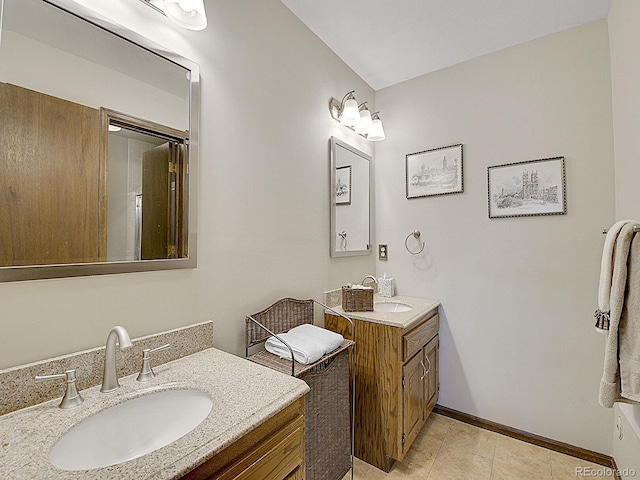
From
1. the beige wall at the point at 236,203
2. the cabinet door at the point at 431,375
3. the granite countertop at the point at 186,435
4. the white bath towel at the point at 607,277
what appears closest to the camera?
the granite countertop at the point at 186,435

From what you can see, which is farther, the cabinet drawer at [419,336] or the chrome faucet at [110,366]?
the cabinet drawer at [419,336]

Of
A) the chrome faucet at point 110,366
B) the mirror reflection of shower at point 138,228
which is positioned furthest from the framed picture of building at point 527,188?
the chrome faucet at point 110,366

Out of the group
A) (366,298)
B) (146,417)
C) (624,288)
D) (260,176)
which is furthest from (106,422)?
(624,288)

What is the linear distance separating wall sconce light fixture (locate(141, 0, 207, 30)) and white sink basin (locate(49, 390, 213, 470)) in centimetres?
129

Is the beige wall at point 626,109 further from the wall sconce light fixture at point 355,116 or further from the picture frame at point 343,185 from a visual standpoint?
the picture frame at point 343,185

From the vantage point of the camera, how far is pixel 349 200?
2.25 meters

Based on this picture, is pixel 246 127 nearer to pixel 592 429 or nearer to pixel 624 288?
pixel 624 288

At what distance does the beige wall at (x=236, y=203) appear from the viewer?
94 centimetres

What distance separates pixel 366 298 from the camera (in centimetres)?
192

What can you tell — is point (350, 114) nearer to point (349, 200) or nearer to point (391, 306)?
point (349, 200)

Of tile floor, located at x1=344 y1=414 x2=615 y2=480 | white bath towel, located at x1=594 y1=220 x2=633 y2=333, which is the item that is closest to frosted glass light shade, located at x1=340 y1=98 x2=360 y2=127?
white bath towel, located at x1=594 y1=220 x2=633 y2=333

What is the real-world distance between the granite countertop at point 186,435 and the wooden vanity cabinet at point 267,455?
0.14 ft

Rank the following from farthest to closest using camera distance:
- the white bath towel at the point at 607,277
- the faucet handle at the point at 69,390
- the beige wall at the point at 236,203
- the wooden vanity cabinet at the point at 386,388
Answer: the wooden vanity cabinet at the point at 386,388 < the white bath towel at the point at 607,277 < the beige wall at the point at 236,203 < the faucet handle at the point at 69,390

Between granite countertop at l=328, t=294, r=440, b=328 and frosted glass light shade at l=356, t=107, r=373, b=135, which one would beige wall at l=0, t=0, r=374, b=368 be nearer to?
frosted glass light shade at l=356, t=107, r=373, b=135
